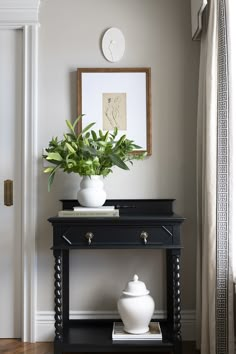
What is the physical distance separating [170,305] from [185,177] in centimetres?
80

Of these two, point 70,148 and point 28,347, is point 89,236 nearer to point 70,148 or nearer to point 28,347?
point 70,148

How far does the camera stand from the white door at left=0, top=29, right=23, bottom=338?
255cm

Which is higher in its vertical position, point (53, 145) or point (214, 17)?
point (214, 17)

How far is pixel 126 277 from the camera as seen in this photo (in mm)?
A: 2531

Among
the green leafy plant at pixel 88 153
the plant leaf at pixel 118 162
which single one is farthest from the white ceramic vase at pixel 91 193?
the plant leaf at pixel 118 162

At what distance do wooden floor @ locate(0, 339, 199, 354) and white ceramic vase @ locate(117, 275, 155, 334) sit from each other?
0.37 m

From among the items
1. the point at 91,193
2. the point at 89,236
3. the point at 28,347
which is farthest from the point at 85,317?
the point at 91,193

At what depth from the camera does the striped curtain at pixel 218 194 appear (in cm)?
193

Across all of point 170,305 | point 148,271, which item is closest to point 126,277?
point 148,271

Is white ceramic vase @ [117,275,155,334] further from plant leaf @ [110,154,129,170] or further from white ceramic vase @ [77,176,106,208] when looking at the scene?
plant leaf @ [110,154,129,170]

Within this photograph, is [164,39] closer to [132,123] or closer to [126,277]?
[132,123]

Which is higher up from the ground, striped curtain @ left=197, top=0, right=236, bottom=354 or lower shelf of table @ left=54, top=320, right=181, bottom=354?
striped curtain @ left=197, top=0, right=236, bottom=354

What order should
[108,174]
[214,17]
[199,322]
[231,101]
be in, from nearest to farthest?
[231,101] < [214,17] < [199,322] < [108,174]

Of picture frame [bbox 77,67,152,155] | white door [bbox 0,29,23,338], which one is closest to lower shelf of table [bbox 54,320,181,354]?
white door [bbox 0,29,23,338]
